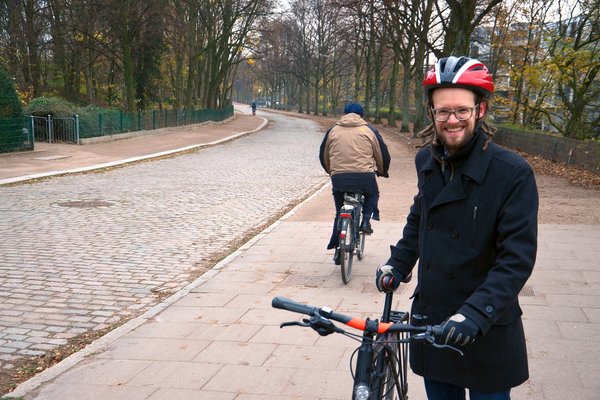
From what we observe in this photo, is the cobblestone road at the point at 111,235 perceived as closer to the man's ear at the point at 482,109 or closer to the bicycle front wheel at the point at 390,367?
the bicycle front wheel at the point at 390,367

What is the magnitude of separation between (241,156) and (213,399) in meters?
21.4

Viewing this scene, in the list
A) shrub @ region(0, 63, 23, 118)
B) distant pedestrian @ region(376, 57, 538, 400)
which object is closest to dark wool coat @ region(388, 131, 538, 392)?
distant pedestrian @ region(376, 57, 538, 400)

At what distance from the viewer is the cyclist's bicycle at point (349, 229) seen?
282 inches

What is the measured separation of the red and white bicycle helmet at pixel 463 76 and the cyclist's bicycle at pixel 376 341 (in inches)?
36.1

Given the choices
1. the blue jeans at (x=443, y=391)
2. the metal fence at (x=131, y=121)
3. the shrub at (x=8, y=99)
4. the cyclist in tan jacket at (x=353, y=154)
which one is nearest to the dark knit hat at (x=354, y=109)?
the cyclist in tan jacket at (x=353, y=154)

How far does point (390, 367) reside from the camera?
2660 mm

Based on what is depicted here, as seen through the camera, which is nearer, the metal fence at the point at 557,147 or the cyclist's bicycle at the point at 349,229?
the cyclist's bicycle at the point at 349,229

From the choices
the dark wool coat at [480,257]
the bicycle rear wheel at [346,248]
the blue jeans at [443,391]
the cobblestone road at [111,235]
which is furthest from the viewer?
the bicycle rear wheel at [346,248]

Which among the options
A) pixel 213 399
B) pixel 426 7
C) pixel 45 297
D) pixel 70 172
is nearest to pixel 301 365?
pixel 213 399

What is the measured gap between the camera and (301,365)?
15.6 ft

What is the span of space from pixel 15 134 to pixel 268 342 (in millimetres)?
20646

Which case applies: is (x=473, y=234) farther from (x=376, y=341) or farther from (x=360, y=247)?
(x=360, y=247)

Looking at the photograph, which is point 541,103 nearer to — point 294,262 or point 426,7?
point 426,7

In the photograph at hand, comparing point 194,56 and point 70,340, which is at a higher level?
point 194,56
